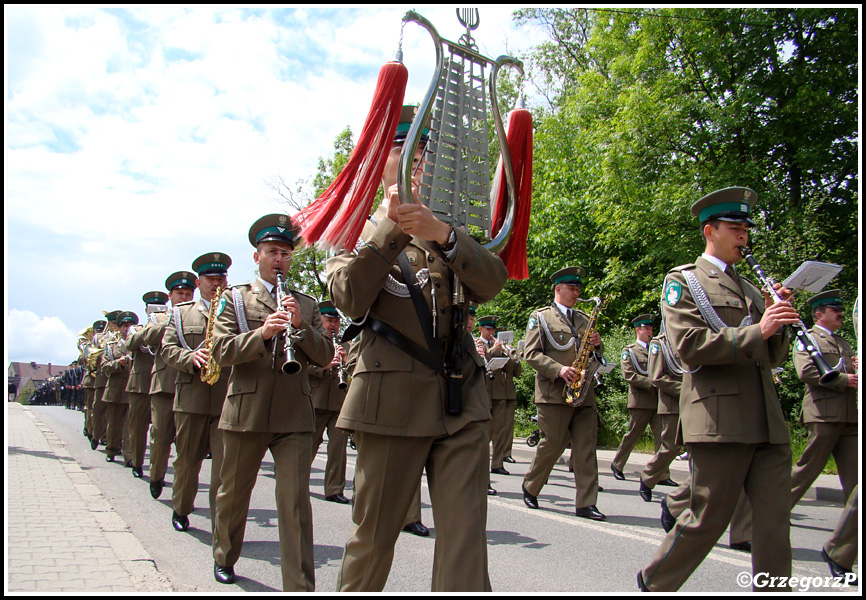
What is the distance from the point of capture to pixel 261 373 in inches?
204

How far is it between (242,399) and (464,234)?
260 centimetres

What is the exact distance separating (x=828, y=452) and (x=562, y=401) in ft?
8.53

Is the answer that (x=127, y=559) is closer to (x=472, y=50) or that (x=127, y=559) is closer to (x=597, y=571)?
(x=597, y=571)

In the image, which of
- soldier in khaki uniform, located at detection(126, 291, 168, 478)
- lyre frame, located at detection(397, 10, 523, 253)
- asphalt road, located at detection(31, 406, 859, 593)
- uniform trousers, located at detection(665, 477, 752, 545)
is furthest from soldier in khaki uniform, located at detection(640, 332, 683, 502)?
soldier in khaki uniform, located at detection(126, 291, 168, 478)

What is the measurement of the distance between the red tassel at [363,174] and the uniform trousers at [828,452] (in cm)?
553

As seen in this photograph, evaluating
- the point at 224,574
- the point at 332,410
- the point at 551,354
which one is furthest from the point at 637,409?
the point at 224,574

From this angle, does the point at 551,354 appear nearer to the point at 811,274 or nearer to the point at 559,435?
the point at 559,435

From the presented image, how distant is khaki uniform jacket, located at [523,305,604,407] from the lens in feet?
26.8

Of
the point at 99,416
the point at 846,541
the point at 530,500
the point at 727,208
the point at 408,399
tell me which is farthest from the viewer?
the point at 99,416

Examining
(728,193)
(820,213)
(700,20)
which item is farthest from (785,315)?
(700,20)

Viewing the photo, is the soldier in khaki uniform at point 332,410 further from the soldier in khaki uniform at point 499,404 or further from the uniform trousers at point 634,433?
the uniform trousers at point 634,433

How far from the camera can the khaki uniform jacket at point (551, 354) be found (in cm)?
816

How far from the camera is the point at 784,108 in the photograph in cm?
1681

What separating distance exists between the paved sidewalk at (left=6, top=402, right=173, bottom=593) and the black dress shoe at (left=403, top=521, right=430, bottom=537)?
2.42m
